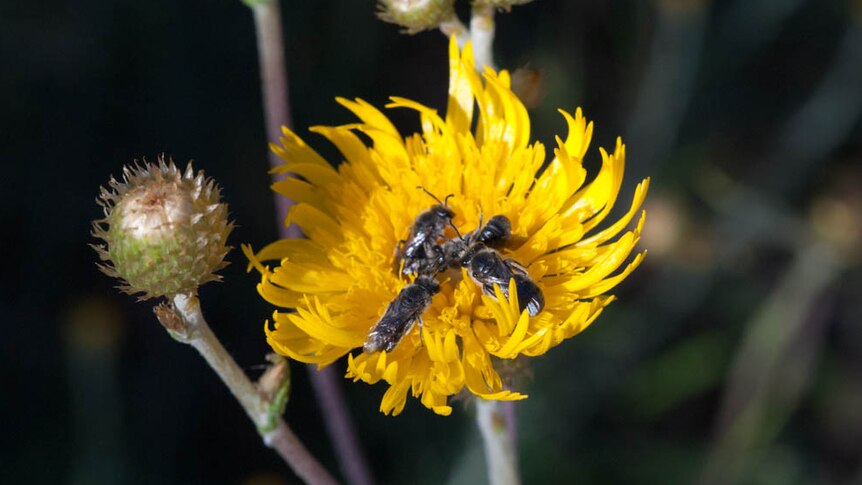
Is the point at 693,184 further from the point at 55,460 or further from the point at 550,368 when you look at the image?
the point at 55,460

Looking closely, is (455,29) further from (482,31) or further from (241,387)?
(241,387)

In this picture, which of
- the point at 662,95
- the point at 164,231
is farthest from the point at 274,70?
the point at 662,95

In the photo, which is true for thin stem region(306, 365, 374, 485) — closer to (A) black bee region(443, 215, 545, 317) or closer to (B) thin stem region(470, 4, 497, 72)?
(A) black bee region(443, 215, 545, 317)

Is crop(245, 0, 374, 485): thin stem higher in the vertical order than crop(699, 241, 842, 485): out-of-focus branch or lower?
higher

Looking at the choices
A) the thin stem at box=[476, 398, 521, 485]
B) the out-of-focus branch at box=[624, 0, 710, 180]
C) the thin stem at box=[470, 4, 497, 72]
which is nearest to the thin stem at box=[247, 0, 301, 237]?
the thin stem at box=[470, 4, 497, 72]

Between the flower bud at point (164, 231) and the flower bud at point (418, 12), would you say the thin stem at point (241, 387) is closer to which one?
the flower bud at point (164, 231)

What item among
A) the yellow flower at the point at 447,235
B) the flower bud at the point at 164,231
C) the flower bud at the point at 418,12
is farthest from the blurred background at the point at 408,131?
the flower bud at the point at 164,231
